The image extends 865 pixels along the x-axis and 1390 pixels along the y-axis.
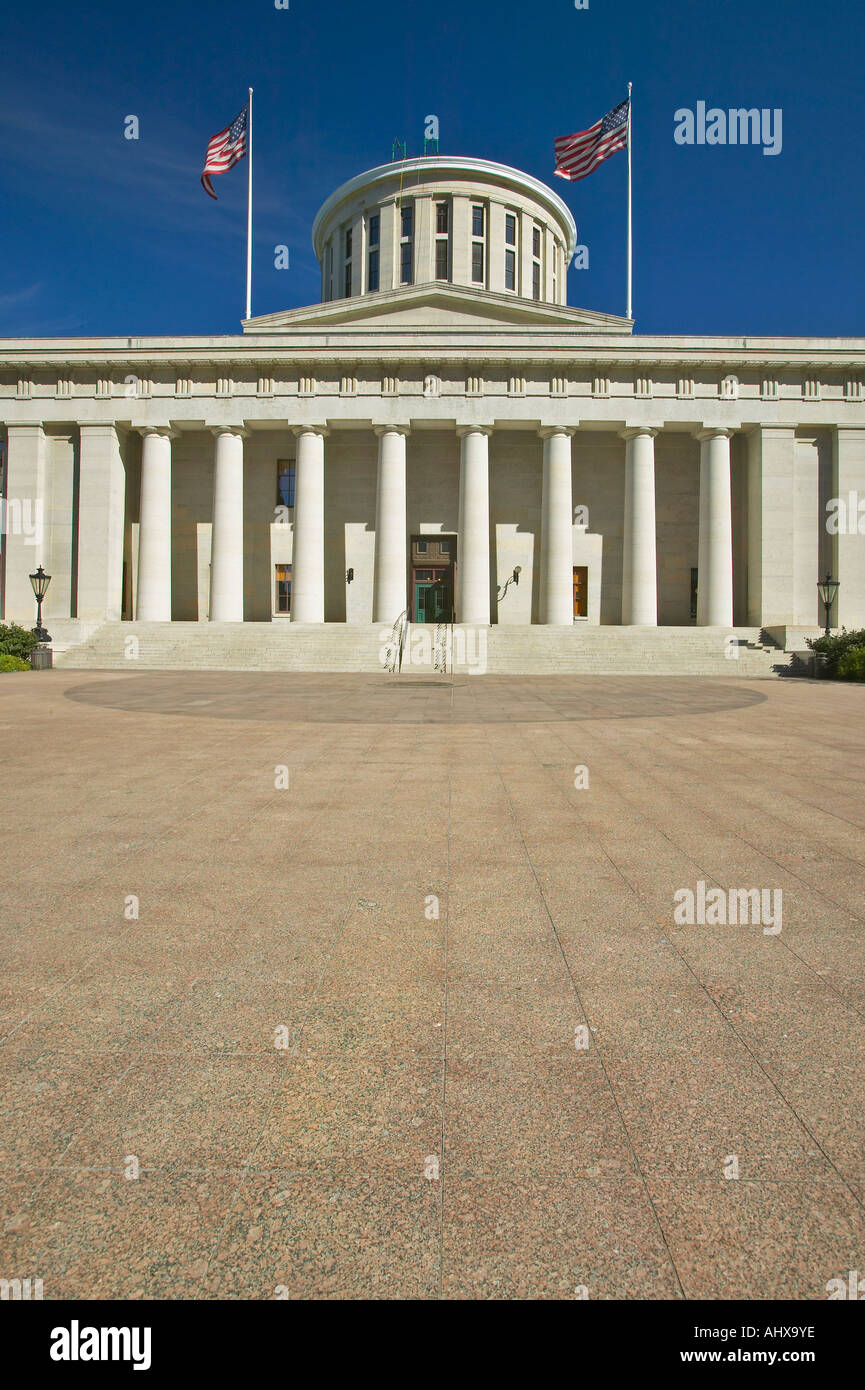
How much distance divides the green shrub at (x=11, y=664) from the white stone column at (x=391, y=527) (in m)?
17.0

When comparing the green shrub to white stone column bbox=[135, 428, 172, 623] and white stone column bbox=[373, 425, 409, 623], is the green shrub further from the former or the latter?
white stone column bbox=[373, 425, 409, 623]

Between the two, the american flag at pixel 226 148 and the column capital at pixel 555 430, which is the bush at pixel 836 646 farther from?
the american flag at pixel 226 148

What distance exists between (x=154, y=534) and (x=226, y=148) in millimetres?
19908

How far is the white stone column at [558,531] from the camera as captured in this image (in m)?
39.2

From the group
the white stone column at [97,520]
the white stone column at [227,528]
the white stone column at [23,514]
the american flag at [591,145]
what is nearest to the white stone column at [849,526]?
the american flag at [591,145]

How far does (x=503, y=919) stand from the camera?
15.5 feet

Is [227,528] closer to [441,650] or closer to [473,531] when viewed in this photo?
[473,531]

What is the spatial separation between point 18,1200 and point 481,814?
205 inches

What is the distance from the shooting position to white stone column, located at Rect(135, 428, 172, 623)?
39750 millimetres

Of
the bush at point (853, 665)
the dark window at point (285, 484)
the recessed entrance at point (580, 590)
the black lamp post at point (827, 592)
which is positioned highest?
the dark window at point (285, 484)

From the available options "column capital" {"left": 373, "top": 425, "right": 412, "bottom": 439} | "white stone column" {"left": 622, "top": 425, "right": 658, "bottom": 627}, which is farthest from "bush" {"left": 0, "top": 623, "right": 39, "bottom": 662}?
"white stone column" {"left": 622, "top": 425, "right": 658, "bottom": 627}

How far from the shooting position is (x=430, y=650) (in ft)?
104

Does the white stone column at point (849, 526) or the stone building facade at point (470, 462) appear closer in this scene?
the stone building facade at point (470, 462)

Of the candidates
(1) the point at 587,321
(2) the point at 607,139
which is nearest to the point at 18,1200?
(2) the point at 607,139
